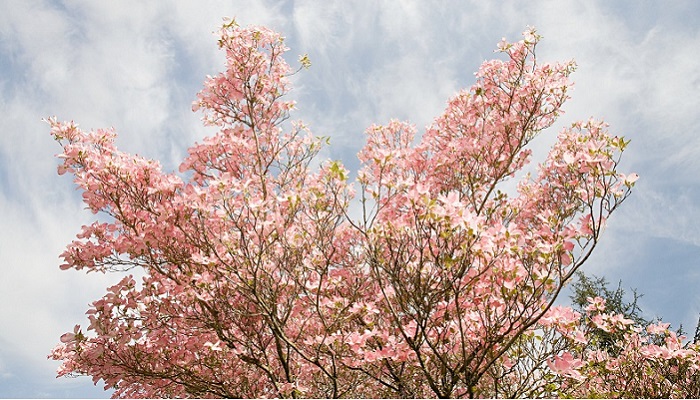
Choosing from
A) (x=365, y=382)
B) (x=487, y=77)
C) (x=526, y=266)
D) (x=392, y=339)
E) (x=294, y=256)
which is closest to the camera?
(x=526, y=266)

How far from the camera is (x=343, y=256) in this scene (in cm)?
632

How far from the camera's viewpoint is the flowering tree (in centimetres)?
413

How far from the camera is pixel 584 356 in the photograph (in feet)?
20.9

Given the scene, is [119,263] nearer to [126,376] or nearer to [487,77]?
[126,376]

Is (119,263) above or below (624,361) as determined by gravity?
above

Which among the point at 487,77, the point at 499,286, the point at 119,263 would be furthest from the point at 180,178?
the point at 487,77

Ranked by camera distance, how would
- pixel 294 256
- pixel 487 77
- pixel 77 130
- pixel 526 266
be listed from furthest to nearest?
pixel 487 77, pixel 77 130, pixel 294 256, pixel 526 266

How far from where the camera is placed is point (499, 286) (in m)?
4.27

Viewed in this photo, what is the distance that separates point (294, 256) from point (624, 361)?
402 cm

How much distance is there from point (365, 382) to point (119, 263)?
299 centimetres

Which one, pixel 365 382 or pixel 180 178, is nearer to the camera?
pixel 180 178

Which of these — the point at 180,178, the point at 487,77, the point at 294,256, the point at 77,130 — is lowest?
the point at 294,256

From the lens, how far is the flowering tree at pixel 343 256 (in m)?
4.13

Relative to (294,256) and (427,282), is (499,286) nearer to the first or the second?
(427,282)
